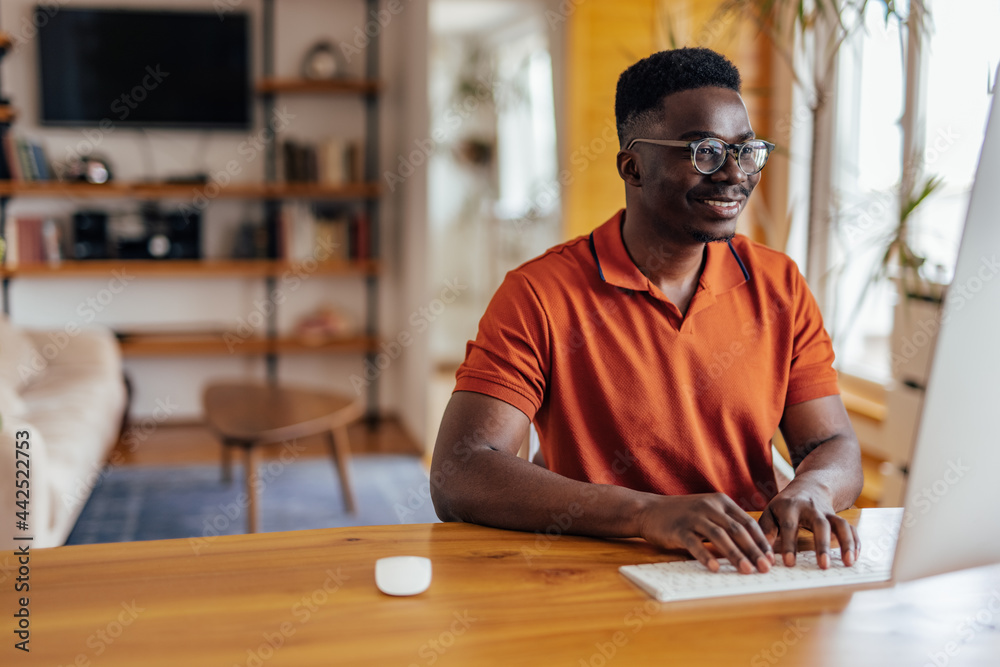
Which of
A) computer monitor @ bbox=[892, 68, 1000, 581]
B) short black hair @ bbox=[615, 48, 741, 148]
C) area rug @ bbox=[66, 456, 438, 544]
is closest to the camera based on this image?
computer monitor @ bbox=[892, 68, 1000, 581]

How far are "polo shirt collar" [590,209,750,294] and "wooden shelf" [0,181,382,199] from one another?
313 centimetres

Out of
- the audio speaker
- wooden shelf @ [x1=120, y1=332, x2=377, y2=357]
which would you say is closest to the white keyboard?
wooden shelf @ [x1=120, y1=332, x2=377, y2=357]

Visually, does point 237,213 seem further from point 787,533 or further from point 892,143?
point 787,533

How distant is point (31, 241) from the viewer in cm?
426

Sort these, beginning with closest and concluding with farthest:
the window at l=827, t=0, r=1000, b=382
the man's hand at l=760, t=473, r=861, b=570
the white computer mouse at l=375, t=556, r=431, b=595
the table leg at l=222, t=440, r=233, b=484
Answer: the white computer mouse at l=375, t=556, r=431, b=595 → the man's hand at l=760, t=473, r=861, b=570 → the window at l=827, t=0, r=1000, b=382 → the table leg at l=222, t=440, r=233, b=484

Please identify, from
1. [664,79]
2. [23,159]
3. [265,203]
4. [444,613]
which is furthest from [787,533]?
[23,159]

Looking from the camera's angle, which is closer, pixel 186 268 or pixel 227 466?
pixel 227 466

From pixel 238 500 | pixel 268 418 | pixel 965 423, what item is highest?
pixel 965 423

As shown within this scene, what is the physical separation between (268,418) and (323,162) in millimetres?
1765

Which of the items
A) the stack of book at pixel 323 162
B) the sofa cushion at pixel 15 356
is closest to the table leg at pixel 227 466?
the sofa cushion at pixel 15 356

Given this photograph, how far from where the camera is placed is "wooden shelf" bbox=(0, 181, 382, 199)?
13.7 ft

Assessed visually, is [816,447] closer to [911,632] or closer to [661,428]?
[661,428]

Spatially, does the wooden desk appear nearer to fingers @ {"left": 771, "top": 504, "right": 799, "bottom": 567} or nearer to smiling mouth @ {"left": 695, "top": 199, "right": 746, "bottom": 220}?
fingers @ {"left": 771, "top": 504, "right": 799, "bottom": 567}

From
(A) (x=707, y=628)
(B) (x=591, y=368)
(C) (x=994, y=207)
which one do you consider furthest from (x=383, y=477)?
(C) (x=994, y=207)
